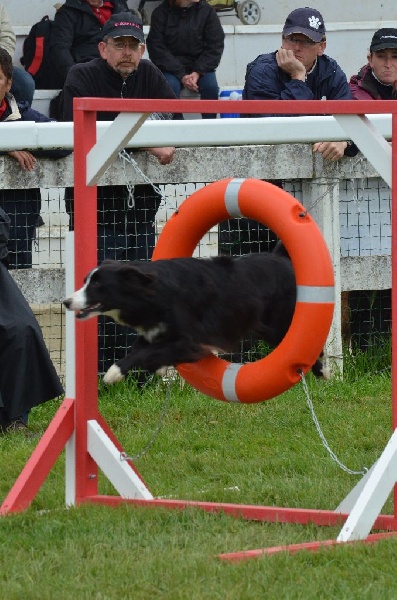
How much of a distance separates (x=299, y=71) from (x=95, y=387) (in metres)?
3.15

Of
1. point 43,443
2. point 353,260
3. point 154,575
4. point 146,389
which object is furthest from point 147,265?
point 353,260

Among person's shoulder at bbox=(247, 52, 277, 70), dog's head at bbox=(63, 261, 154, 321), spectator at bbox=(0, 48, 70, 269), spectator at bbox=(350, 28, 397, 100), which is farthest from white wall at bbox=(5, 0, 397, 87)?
dog's head at bbox=(63, 261, 154, 321)

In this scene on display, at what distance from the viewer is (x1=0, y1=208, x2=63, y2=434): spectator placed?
657 cm

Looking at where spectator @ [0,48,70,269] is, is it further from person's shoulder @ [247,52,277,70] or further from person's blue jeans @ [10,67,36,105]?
person's blue jeans @ [10,67,36,105]

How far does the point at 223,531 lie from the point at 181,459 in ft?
4.39

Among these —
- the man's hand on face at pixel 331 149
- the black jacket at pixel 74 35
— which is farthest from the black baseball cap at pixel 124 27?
the black jacket at pixel 74 35

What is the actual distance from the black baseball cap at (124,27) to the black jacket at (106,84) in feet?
0.61

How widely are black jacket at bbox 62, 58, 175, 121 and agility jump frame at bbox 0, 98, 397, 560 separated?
92.6 inches

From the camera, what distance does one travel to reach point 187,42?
36.2 feet

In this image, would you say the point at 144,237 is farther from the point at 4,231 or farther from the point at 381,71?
the point at 381,71

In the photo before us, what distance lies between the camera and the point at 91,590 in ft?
13.1

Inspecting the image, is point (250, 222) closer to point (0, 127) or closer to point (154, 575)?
point (0, 127)

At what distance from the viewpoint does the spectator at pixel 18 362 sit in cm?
657

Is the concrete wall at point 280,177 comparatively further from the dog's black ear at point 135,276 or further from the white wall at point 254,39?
the white wall at point 254,39
